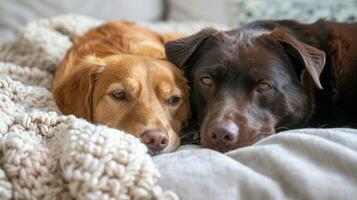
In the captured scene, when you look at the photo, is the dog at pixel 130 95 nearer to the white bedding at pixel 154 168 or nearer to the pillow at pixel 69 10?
the white bedding at pixel 154 168

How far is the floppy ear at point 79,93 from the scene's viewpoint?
213 cm

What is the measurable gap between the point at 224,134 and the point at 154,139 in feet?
0.82

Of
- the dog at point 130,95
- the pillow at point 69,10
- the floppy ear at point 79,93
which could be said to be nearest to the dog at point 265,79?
the dog at point 130,95

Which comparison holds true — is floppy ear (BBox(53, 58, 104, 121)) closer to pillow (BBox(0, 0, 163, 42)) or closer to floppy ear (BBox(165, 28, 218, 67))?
floppy ear (BBox(165, 28, 218, 67))

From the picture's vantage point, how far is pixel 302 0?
11.3 feet

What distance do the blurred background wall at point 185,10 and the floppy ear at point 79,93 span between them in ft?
4.16

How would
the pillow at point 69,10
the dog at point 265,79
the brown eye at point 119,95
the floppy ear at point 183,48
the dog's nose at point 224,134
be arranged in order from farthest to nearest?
the pillow at point 69,10, the floppy ear at point 183,48, the brown eye at point 119,95, the dog at point 265,79, the dog's nose at point 224,134

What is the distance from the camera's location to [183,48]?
218cm

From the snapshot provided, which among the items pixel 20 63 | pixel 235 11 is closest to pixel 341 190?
pixel 20 63

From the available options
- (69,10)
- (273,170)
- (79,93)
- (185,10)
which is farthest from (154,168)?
(185,10)

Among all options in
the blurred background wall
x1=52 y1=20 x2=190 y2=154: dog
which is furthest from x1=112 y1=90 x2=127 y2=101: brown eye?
the blurred background wall

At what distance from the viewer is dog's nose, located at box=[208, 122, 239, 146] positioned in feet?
5.84

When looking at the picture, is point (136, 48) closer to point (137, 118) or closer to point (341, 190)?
point (137, 118)

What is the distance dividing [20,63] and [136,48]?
726mm
